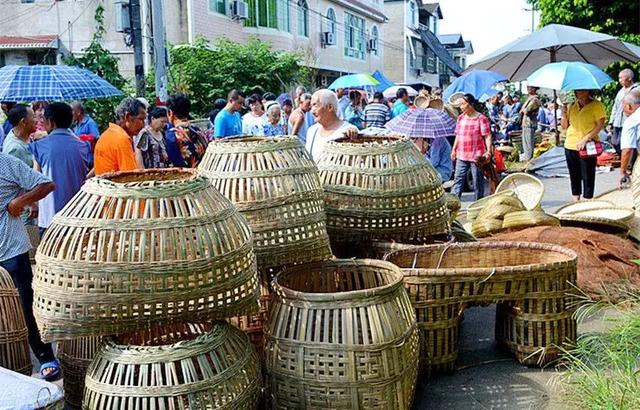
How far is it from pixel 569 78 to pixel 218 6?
48.8 feet

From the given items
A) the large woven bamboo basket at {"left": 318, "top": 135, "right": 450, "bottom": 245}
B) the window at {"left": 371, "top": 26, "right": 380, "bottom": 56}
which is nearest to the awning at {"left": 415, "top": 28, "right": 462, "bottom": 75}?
the window at {"left": 371, "top": 26, "right": 380, "bottom": 56}

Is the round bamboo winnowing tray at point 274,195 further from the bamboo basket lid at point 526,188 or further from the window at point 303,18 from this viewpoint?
the window at point 303,18

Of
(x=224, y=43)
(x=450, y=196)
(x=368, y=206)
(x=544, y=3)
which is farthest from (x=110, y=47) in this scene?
(x=368, y=206)

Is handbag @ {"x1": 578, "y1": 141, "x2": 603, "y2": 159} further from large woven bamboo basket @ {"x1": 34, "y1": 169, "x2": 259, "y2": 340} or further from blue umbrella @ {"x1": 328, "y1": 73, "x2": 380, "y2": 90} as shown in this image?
blue umbrella @ {"x1": 328, "y1": 73, "x2": 380, "y2": 90}

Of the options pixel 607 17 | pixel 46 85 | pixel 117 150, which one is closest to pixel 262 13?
pixel 607 17

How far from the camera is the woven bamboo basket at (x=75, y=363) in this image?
384 cm

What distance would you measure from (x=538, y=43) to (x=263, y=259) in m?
7.26

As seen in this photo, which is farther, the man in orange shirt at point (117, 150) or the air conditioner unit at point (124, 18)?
the air conditioner unit at point (124, 18)

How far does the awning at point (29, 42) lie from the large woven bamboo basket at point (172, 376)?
1788 cm

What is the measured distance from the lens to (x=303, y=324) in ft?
10.8

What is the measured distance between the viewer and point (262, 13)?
80.5 ft

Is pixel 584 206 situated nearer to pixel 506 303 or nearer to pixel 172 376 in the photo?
pixel 506 303

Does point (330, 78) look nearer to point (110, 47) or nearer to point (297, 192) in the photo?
point (110, 47)

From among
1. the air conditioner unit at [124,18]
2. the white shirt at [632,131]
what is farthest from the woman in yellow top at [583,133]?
the air conditioner unit at [124,18]
